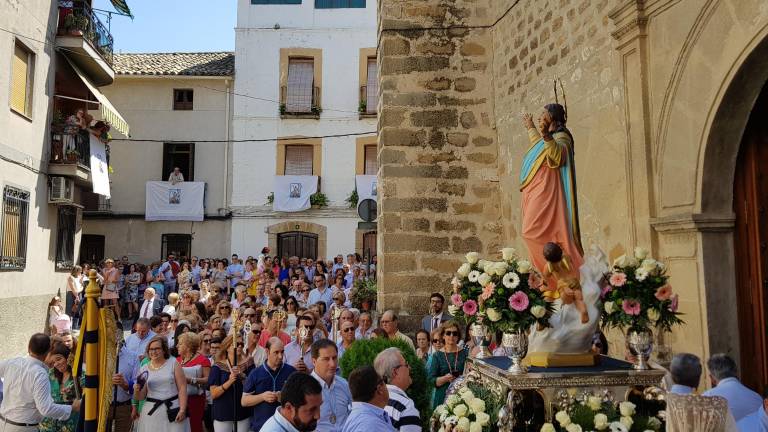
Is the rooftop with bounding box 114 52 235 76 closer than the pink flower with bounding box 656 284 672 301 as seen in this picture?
No

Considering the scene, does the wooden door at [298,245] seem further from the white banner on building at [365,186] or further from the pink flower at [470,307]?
the pink flower at [470,307]

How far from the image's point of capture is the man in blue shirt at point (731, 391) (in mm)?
4184

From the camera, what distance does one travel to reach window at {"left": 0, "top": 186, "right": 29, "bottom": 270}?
43.9 feet

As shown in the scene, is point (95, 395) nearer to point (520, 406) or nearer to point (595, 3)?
point (520, 406)

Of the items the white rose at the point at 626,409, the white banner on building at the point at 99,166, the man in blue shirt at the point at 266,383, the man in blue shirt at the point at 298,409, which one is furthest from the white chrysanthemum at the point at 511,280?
the white banner on building at the point at 99,166

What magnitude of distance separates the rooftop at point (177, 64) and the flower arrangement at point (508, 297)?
Result: 21.3 meters

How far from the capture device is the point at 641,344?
4.23 meters

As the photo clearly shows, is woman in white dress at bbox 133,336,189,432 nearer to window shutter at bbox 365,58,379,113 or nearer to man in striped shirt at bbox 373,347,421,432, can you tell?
man in striped shirt at bbox 373,347,421,432

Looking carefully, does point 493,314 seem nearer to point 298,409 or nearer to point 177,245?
point 298,409

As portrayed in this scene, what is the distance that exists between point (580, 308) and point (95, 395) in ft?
9.73

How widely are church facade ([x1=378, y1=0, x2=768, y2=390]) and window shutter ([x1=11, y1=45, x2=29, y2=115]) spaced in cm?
849

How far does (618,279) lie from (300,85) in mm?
21182

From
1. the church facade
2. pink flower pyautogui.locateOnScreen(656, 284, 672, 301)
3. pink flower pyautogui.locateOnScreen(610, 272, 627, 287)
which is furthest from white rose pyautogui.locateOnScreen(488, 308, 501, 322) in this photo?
the church facade

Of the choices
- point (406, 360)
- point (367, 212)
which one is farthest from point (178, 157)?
point (406, 360)
